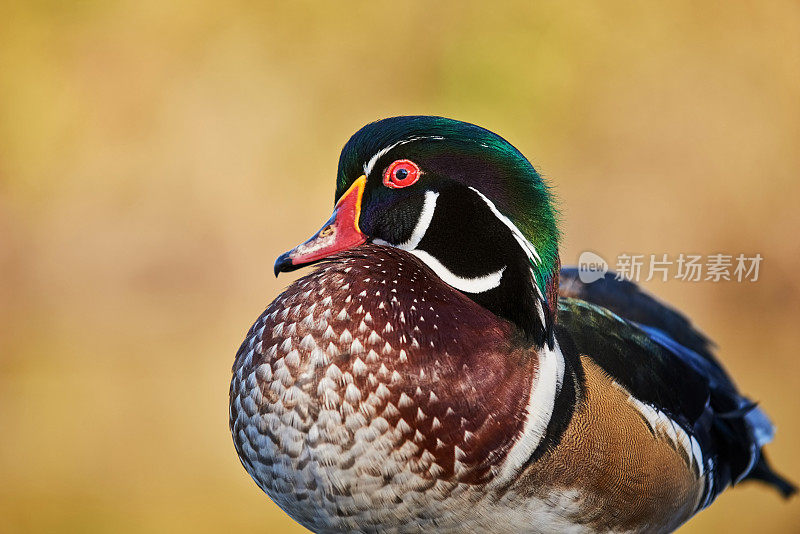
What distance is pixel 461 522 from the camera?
2.23 feet

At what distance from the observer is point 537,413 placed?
0.69 metres

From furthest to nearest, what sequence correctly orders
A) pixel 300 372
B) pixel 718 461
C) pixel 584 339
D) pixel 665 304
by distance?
pixel 665 304
pixel 718 461
pixel 584 339
pixel 300 372

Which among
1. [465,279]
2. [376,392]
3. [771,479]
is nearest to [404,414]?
[376,392]

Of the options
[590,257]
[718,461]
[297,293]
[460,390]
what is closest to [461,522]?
[460,390]

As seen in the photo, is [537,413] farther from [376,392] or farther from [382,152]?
[382,152]

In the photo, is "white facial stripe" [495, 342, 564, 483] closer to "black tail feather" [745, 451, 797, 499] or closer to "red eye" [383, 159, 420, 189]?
"red eye" [383, 159, 420, 189]

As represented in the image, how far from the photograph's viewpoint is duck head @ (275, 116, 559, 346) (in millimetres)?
703

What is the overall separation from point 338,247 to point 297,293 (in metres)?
0.06

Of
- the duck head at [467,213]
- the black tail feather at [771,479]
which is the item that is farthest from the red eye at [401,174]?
the black tail feather at [771,479]

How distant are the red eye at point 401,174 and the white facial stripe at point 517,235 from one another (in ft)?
0.17

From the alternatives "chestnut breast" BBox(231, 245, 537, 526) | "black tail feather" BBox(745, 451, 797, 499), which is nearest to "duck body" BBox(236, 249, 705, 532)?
"chestnut breast" BBox(231, 245, 537, 526)

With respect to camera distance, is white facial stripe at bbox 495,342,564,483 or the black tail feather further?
the black tail feather

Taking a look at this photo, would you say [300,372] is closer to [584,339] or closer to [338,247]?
[338,247]

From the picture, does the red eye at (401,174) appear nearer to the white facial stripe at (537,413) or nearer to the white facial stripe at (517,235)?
the white facial stripe at (517,235)
